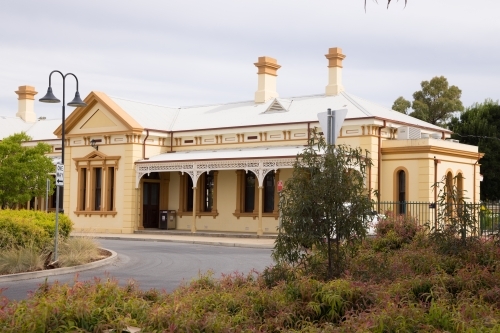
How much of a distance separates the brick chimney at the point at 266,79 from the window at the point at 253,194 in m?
4.74

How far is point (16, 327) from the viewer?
687 cm

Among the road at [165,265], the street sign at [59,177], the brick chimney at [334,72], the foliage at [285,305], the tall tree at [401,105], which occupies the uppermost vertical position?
the tall tree at [401,105]

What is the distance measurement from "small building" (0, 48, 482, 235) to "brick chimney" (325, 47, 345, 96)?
46 millimetres

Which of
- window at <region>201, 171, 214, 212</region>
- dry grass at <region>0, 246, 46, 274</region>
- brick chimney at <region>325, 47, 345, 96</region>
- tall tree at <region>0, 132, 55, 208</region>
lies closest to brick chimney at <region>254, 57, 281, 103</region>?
brick chimney at <region>325, 47, 345, 96</region>

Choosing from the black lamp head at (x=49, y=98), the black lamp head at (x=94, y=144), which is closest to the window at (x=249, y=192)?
the black lamp head at (x=94, y=144)

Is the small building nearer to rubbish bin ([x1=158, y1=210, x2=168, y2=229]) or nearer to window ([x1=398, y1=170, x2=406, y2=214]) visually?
window ([x1=398, y1=170, x2=406, y2=214])

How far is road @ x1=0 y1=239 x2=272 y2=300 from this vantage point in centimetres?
1449

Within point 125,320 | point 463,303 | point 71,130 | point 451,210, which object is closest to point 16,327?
point 125,320

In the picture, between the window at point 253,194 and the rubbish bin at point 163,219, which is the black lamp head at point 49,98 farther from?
the rubbish bin at point 163,219

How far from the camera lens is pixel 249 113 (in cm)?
3491

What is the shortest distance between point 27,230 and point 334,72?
19.3 meters

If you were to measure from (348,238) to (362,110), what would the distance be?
20.2 meters

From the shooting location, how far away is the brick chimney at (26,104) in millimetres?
47625

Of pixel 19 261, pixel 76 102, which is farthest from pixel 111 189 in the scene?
pixel 19 261
